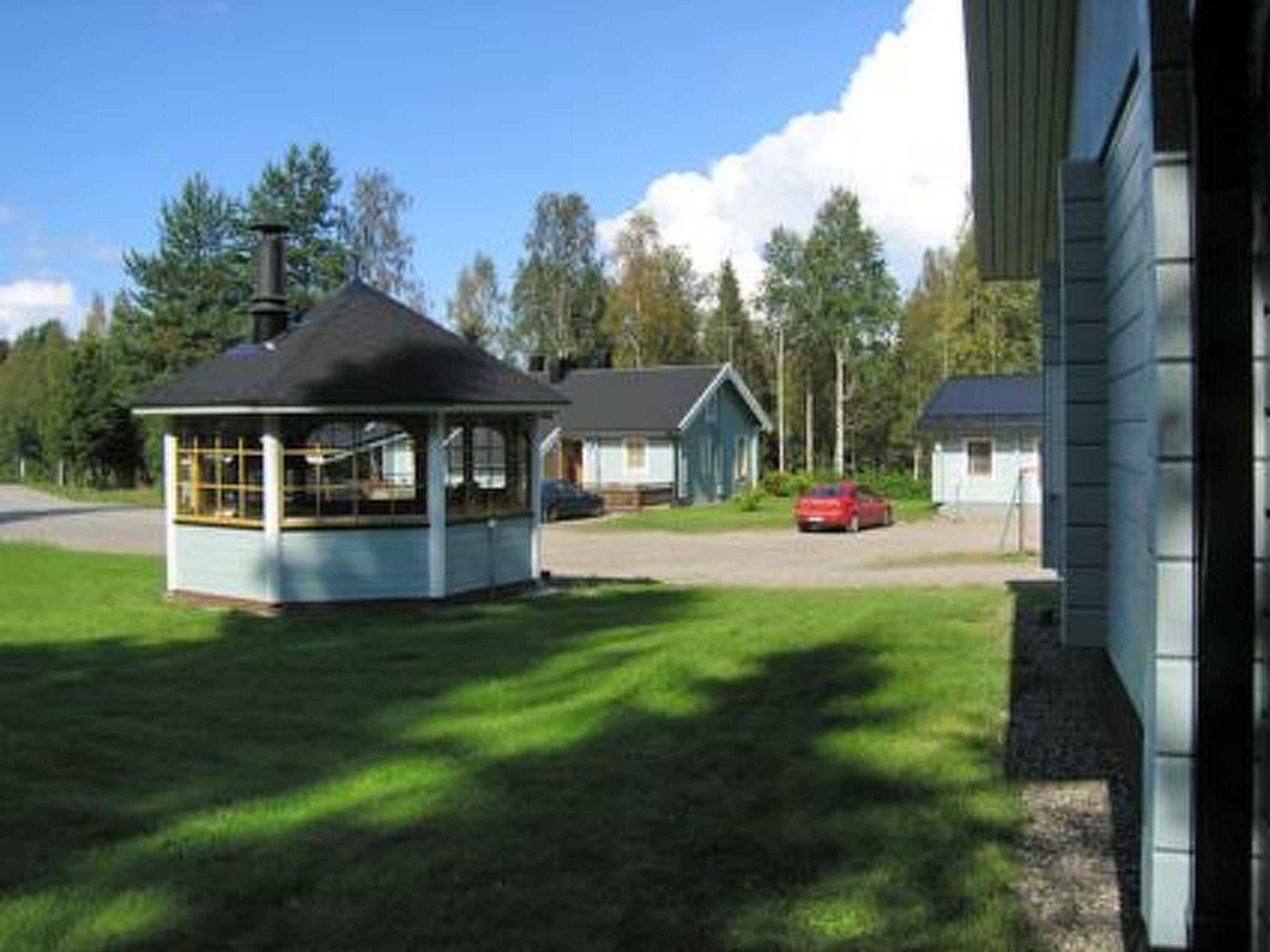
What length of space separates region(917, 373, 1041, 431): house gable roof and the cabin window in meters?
27.0

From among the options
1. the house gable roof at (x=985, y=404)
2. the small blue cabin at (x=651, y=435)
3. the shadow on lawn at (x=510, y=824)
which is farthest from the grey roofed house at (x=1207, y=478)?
the small blue cabin at (x=651, y=435)

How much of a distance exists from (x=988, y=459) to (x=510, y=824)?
37541 mm

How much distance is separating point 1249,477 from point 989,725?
227 inches

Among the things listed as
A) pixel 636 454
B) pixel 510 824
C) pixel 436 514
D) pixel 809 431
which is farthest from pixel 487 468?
pixel 809 431

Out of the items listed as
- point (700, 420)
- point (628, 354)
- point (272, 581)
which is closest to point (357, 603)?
point (272, 581)

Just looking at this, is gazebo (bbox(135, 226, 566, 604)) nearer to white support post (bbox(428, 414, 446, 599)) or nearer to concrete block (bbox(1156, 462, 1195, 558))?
white support post (bbox(428, 414, 446, 599))

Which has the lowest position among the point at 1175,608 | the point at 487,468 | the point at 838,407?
the point at 1175,608

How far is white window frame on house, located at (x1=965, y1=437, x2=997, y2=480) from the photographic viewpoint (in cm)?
4269

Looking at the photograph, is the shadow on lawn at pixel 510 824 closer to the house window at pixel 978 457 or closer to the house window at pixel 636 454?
the house window at pixel 978 457

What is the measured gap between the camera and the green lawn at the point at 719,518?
1555 inches

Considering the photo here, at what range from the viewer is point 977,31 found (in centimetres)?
1012

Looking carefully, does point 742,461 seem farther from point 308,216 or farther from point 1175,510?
point 1175,510

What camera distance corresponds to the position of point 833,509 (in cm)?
3728

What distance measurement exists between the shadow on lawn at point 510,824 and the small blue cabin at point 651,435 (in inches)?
1466
